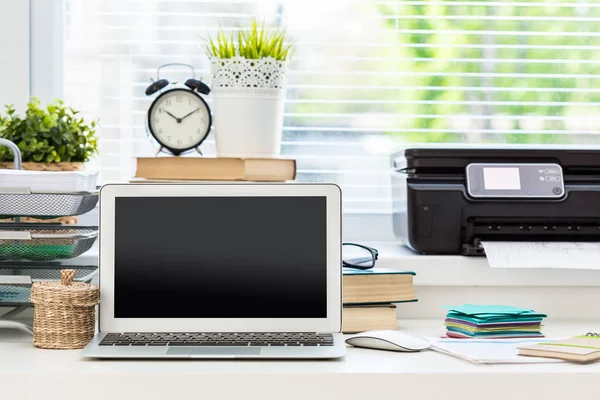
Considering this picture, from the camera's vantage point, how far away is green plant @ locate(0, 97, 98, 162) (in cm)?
160

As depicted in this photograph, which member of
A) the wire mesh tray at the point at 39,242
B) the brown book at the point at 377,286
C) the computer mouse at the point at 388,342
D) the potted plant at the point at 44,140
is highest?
the potted plant at the point at 44,140

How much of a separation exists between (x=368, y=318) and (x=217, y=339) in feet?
1.09

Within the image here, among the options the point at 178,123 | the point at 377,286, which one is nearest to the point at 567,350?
the point at 377,286

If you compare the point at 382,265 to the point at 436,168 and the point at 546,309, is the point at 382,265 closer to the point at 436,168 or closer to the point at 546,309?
the point at 436,168

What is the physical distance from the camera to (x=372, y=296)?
1448 millimetres

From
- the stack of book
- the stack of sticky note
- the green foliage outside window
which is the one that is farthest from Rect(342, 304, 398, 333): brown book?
the green foliage outside window

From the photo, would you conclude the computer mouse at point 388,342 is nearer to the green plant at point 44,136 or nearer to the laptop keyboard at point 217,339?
the laptop keyboard at point 217,339

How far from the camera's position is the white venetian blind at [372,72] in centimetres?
193

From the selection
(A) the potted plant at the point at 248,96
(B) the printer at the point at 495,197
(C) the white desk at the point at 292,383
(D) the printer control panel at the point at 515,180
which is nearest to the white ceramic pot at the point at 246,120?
(A) the potted plant at the point at 248,96

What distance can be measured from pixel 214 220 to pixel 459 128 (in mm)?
882

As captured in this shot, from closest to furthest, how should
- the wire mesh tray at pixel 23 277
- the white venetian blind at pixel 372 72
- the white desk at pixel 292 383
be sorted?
the white desk at pixel 292 383 < the wire mesh tray at pixel 23 277 < the white venetian blind at pixel 372 72

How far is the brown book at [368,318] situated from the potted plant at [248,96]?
0.38 metres

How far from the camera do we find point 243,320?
1.27 m

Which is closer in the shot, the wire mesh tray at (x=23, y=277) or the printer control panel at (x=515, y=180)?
the wire mesh tray at (x=23, y=277)
